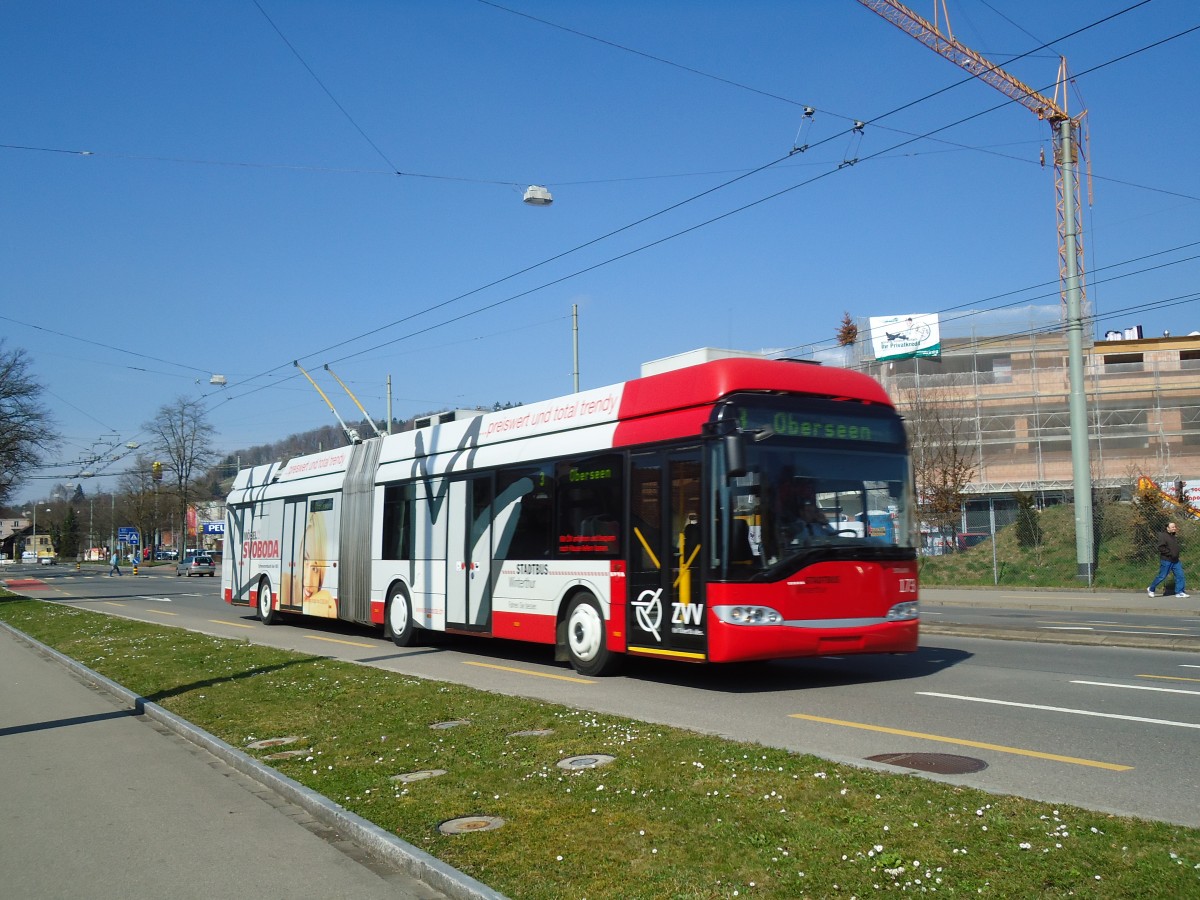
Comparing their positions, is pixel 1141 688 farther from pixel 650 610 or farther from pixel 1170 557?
pixel 1170 557

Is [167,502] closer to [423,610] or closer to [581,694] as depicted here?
[423,610]

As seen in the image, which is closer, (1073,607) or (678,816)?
(678,816)

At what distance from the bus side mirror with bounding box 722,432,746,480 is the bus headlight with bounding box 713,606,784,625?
4.41 ft

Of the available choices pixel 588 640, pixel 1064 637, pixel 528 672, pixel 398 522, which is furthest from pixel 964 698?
pixel 398 522

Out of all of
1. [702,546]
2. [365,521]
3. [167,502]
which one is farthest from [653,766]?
[167,502]

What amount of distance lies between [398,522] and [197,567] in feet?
176

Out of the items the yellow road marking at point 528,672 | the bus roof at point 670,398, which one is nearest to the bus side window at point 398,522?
the bus roof at point 670,398

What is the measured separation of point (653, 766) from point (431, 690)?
480cm

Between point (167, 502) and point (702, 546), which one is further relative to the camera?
point (167, 502)

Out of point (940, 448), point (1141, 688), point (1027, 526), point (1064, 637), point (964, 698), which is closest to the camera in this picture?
point (964, 698)

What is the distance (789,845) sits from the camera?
5.19 meters

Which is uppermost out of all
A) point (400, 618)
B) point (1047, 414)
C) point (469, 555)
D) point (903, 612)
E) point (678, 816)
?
point (1047, 414)

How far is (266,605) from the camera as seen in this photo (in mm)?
23875

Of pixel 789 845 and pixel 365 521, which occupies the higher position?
pixel 365 521
